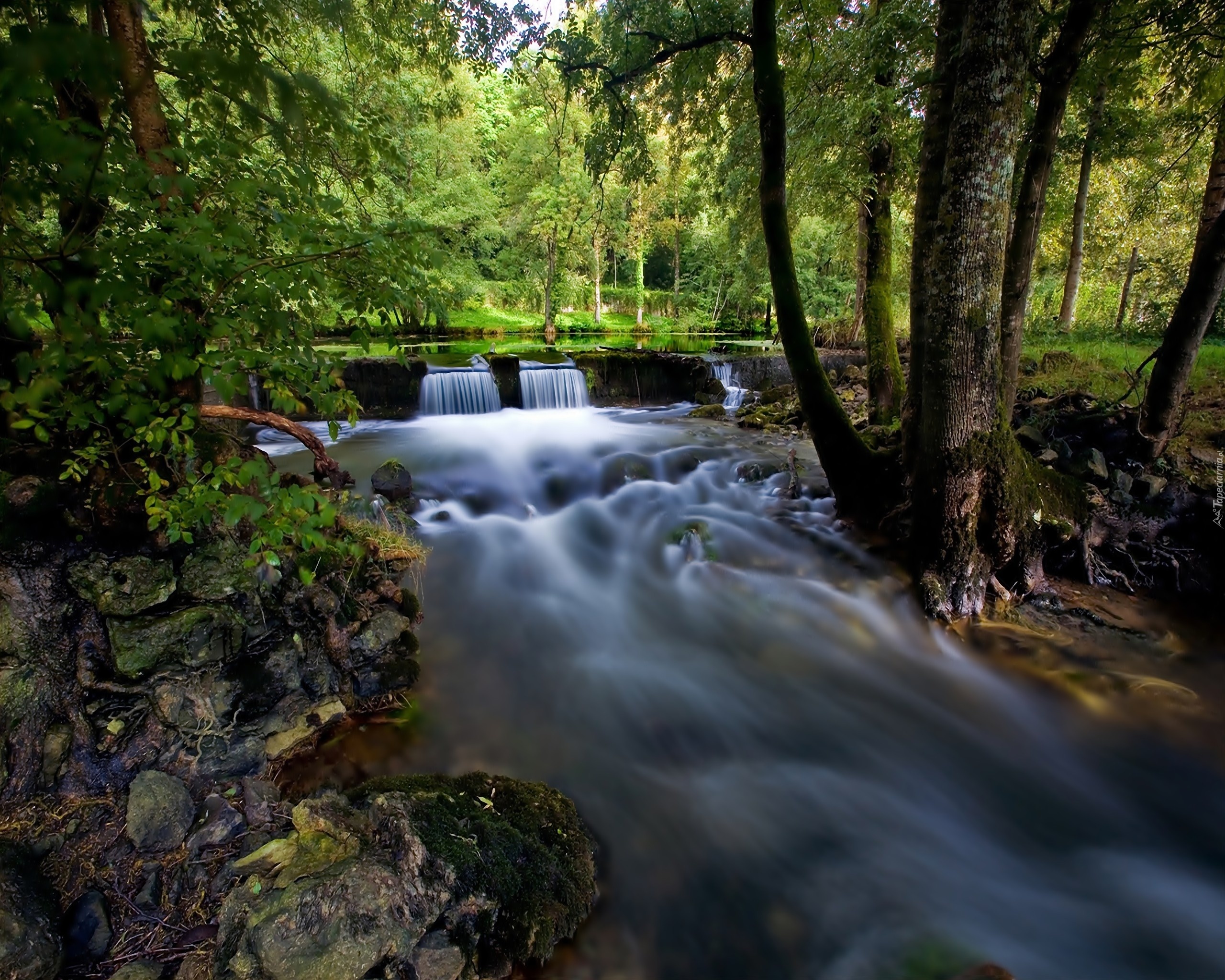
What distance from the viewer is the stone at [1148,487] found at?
5.84m

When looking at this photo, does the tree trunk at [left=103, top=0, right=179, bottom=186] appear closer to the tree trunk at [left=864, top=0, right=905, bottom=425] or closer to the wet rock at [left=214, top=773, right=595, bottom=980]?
the wet rock at [left=214, top=773, right=595, bottom=980]

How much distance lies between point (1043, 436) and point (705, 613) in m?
4.71

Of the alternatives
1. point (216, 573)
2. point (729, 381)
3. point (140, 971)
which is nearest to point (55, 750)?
point (216, 573)

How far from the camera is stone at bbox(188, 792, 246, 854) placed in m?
2.50

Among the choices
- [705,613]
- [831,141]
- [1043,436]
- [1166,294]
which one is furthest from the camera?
[1166,294]

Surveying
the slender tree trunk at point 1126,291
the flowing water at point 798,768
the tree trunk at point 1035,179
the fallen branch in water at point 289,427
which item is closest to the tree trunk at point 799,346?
the flowing water at point 798,768

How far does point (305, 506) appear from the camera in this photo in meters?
2.12

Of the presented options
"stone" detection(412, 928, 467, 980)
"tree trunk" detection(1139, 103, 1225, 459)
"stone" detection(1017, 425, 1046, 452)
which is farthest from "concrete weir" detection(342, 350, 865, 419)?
"stone" detection(412, 928, 467, 980)

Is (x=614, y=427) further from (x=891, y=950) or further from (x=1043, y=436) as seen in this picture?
(x=891, y=950)

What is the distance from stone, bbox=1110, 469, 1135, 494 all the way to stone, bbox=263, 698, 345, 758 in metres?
7.36

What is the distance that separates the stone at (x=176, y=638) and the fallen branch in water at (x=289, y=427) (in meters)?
1.09

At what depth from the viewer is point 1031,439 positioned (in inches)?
253

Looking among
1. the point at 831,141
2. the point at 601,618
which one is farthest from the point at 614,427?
the point at 601,618

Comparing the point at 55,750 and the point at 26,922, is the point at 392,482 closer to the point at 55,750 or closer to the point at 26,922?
the point at 55,750
